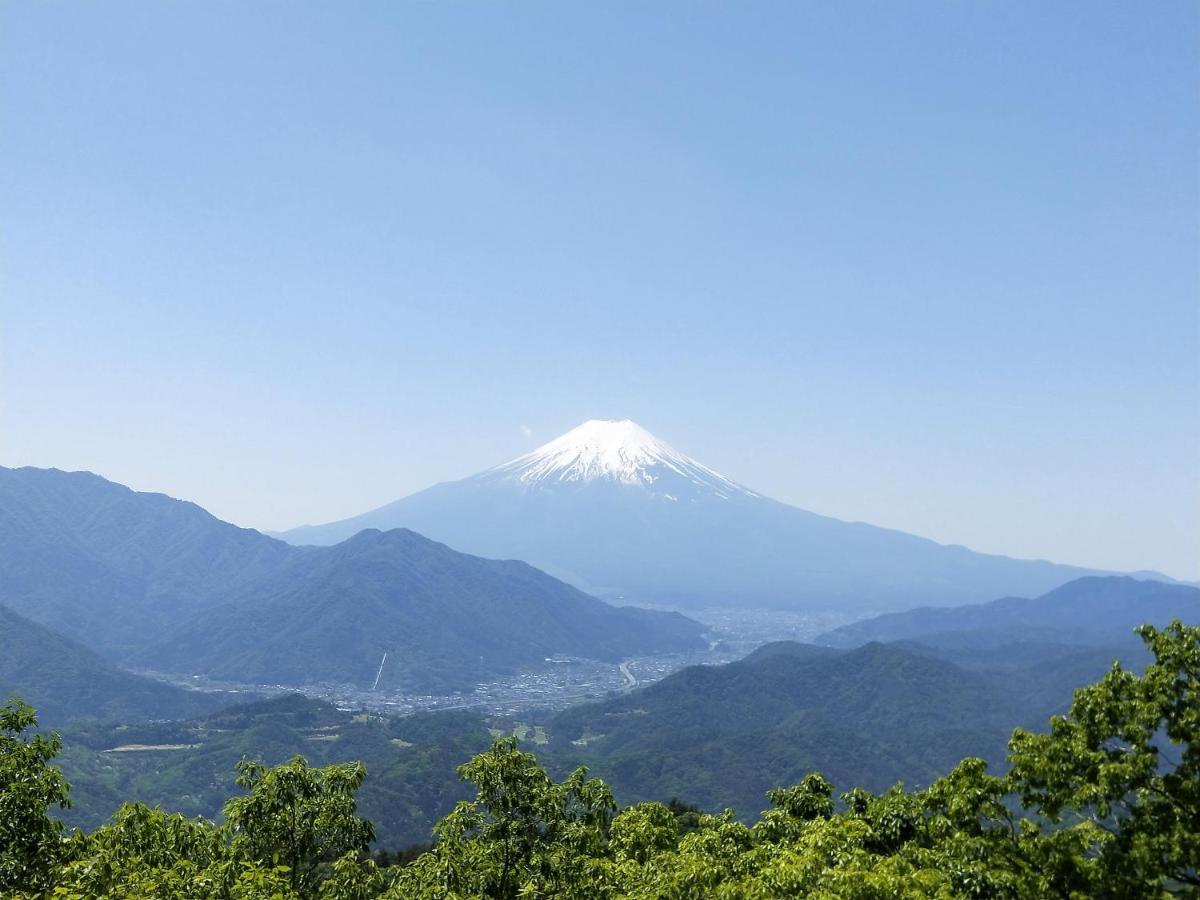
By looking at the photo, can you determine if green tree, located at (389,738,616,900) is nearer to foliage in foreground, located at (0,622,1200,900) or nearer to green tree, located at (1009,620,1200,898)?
foliage in foreground, located at (0,622,1200,900)

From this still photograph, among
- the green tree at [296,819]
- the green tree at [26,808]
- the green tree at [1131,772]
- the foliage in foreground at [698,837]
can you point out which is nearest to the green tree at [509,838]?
the foliage in foreground at [698,837]

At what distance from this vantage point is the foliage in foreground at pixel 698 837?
14.5 metres

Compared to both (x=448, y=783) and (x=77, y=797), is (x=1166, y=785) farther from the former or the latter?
A: (x=77, y=797)

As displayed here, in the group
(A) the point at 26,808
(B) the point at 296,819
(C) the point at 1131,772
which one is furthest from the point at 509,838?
(C) the point at 1131,772

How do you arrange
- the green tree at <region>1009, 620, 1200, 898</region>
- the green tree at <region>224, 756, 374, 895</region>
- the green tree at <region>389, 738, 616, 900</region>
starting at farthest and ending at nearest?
the green tree at <region>389, 738, 616, 900</region> → the green tree at <region>224, 756, 374, 895</region> → the green tree at <region>1009, 620, 1200, 898</region>

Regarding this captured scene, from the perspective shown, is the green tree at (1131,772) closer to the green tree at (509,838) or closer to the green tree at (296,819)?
the green tree at (509,838)

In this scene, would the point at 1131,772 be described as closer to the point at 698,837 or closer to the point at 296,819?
the point at 698,837

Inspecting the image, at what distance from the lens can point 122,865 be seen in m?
16.2

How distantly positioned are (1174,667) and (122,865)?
79.8 feet

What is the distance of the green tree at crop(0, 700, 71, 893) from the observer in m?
16.1

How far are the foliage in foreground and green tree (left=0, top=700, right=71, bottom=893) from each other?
42 mm

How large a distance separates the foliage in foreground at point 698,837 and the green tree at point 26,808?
0.04m

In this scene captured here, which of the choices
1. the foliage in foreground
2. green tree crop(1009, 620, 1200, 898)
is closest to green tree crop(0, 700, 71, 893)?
the foliage in foreground

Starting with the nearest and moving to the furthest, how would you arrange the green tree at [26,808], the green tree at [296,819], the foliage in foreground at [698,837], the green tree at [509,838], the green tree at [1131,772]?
the foliage in foreground at [698,837], the green tree at [1131,772], the green tree at [26,808], the green tree at [296,819], the green tree at [509,838]
